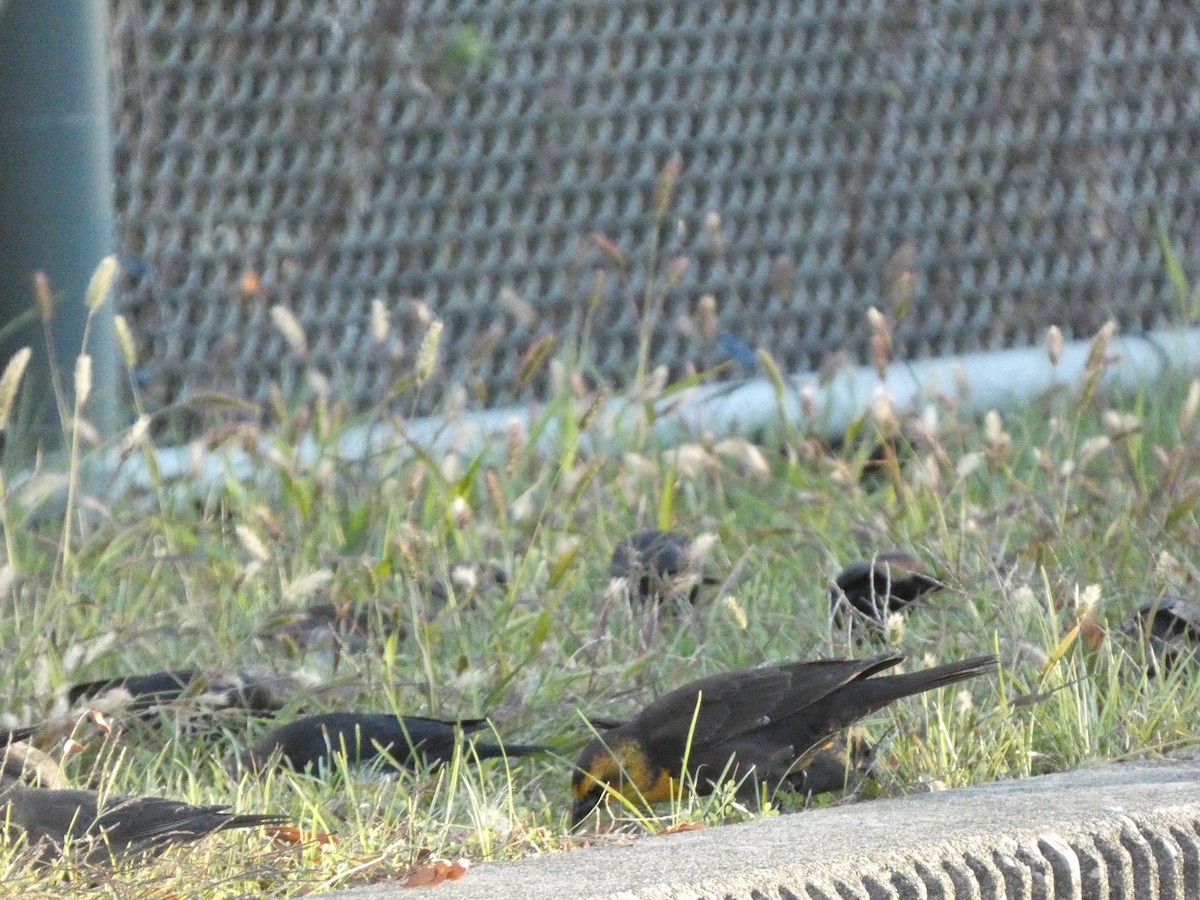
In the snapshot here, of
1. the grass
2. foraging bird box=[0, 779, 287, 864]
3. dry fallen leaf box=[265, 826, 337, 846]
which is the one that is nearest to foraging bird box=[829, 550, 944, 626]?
the grass

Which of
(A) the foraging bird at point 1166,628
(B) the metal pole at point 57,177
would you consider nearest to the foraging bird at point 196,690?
(B) the metal pole at point 57,177

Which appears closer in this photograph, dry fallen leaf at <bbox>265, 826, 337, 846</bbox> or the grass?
dry fallen leaf at <bbox>265, 826, 337, 846</bbox>

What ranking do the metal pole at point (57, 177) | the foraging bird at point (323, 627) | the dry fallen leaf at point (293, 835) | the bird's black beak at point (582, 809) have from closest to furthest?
the dry fallen leaf at point (293, 835)
the bird's black beak at point (582, 809)
the foraging bird at point (323, 627)
the metal pole at point (57, 177)

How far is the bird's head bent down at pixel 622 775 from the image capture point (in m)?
1.97

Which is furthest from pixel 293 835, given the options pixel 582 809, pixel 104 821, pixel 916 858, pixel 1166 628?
pixel 1166 628

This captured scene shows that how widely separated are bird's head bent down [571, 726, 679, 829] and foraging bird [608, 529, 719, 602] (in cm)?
51

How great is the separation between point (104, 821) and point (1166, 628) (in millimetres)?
1434

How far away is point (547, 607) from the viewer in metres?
2.46

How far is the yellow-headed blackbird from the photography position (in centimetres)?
197

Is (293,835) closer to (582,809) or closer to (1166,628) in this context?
(582,809)

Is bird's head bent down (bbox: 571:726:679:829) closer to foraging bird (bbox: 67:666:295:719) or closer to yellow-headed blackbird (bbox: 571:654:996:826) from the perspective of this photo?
yellow-headed blackbird (bbox: 571:654:996:826)

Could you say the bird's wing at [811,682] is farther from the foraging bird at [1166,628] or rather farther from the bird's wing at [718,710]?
the foraging bird at [1166,628]

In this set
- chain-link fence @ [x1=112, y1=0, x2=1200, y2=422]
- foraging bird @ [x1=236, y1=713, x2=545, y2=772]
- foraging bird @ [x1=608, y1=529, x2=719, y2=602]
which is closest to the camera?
foraging bird @ [x1=236, y1=713, x2=545, y2=772]

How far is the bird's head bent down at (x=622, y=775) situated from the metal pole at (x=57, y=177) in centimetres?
170
